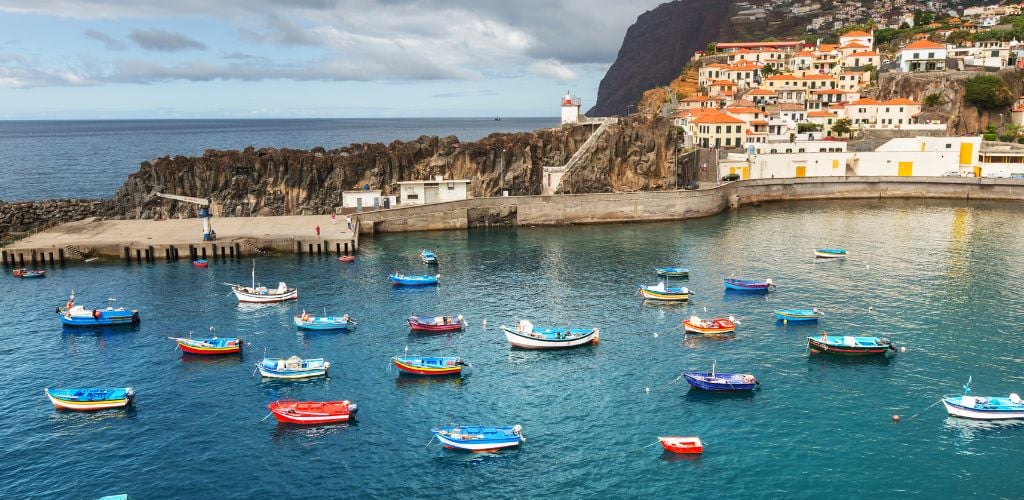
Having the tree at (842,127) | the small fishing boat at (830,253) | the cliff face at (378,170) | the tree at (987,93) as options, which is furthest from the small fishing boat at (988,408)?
the tree at (987,93)

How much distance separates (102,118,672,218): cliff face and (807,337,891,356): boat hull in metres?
68.8

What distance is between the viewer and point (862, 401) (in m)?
50.7

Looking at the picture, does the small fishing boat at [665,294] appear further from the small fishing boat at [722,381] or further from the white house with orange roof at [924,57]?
the white house with orange roof at [924,57]

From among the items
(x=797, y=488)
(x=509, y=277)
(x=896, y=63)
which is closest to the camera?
(x=797, y=488)

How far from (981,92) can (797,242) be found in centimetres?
8839

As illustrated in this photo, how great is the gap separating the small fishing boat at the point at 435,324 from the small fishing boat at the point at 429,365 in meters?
8.34

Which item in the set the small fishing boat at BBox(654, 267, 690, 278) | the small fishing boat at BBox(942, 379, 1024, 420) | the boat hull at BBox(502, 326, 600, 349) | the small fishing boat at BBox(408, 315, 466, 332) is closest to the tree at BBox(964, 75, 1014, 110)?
the small fishing boat at BBox(654, 267, 690, 278)

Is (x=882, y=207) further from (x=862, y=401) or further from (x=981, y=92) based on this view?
(x=862, y=401)

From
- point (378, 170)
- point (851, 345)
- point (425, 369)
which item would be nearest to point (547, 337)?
point (425, 369)

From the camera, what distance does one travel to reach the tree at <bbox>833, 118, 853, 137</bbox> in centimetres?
14800

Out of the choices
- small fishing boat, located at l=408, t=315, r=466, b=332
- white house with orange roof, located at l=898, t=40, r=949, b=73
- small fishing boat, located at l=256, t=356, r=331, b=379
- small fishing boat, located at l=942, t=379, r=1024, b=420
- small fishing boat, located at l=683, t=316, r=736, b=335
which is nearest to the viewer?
small fishing boat, located at l=942, t=379, r=1024, b=420

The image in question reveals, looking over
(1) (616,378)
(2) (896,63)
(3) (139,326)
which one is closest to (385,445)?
(1) (616,378)

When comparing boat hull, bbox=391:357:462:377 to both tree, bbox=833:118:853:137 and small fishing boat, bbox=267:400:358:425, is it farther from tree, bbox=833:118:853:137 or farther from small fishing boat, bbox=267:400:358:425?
tree, bbox=833:118:853:137

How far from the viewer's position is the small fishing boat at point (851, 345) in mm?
58250
